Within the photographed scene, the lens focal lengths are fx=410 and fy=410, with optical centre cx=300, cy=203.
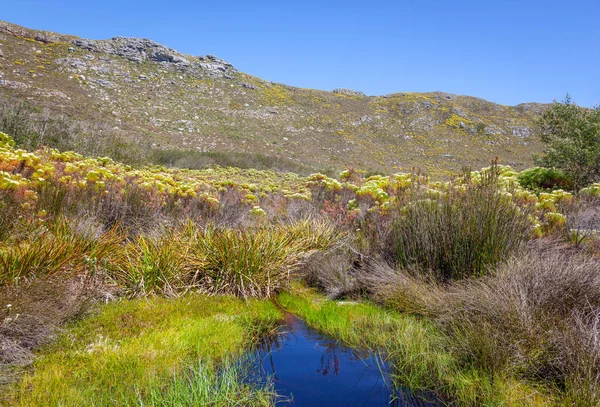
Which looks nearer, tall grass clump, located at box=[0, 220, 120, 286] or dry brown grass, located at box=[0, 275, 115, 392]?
dry brown grass, located at box=[0, 275, 115, 392]

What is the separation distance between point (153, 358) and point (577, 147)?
40.7ft

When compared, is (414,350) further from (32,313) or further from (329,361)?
(32,313)

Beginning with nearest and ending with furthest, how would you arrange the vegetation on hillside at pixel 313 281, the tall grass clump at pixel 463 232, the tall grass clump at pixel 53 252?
the vegetation on hillside at pixel 313 281 → the tall grass clump at pixel 53 252 → the tall grass clump at pixel 463 232

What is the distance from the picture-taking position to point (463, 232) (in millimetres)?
4777

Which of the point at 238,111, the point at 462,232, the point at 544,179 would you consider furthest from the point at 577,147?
the point at 238,111

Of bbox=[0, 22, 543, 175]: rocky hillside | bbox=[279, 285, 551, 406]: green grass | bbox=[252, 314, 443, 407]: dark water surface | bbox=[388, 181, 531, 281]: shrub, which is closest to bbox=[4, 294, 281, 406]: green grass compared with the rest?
bbox=[252, 314, 443, 407]: dark water surface

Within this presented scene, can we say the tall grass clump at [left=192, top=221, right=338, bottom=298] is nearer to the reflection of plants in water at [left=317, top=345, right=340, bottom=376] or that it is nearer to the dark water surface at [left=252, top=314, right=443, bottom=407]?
the dark water surface at [left=252, top=314, right=443, bottom=407]

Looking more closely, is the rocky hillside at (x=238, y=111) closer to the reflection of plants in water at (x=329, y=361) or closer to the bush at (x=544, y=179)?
Answer: the bush at (x=544, y=179)

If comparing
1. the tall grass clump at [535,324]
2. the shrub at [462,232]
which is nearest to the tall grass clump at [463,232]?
the shrub at [462,232]

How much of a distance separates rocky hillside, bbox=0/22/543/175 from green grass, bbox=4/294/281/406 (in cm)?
2157

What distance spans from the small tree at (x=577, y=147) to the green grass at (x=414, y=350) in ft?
28.4

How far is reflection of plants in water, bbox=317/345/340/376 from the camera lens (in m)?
3.40

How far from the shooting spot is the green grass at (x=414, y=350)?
9.12ft

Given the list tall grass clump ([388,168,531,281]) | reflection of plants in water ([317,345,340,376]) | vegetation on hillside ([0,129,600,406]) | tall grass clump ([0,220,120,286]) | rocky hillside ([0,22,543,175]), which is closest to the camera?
vegetation on hillside ([0,129,600,406])
